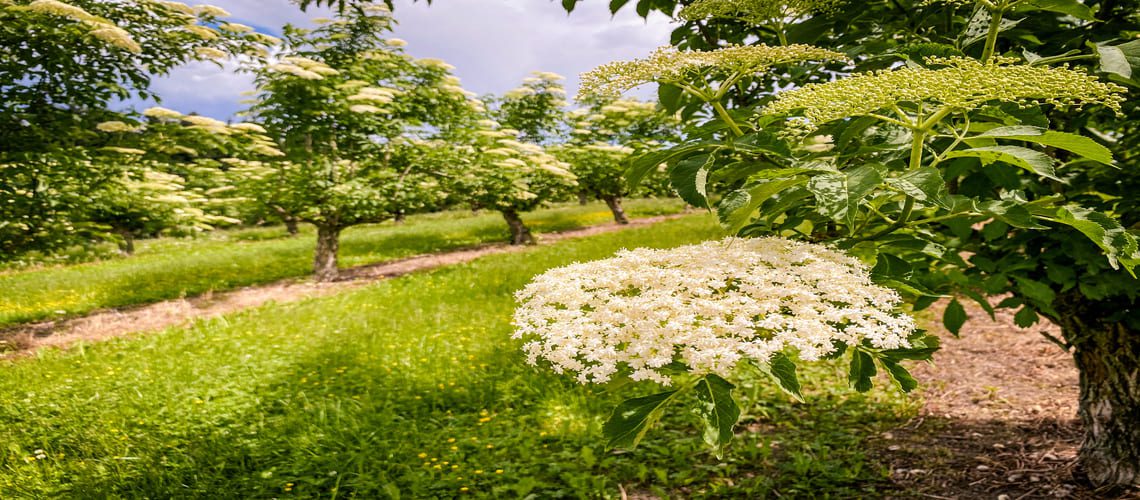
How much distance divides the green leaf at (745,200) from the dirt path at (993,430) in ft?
11.4

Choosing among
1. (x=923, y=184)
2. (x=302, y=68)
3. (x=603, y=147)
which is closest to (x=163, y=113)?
(x=302, y=68)

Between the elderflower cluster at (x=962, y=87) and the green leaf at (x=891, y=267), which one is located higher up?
the elderflower cluster at (x=962, y=87)

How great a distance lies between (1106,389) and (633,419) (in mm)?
4005

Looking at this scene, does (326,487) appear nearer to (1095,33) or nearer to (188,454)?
(188,454)

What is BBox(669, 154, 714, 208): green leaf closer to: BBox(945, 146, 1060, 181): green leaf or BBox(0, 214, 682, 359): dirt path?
BBox(945, 146, 1060, 181): green leaf

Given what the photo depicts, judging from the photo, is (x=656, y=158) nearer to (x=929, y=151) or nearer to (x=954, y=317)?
(x=929, y=151)

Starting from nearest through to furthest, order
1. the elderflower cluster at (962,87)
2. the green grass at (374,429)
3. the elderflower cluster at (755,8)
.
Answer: the elderflower cluster at (962,87) < the elderflower cluster at (755,8) < the green grass at (374,429)

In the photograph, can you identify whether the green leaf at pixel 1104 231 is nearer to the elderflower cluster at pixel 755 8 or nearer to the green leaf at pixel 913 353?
the green leaf at pixel 913 353

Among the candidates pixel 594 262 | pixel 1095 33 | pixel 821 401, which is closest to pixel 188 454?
pixel 594 262

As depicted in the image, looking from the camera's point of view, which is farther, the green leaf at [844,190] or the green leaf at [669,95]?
the green leaf at [669,95]

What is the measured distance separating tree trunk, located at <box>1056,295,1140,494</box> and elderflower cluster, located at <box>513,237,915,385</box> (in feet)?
9.53

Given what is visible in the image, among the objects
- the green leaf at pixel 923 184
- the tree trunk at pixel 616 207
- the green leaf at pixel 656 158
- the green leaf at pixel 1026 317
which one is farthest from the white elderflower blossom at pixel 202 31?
the tree trunk at pixel 616 207

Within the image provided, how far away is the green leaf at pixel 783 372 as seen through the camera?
120 centimetres

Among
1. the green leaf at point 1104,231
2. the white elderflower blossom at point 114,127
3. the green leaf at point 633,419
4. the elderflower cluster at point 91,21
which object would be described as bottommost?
the green leaf at point 633,419
